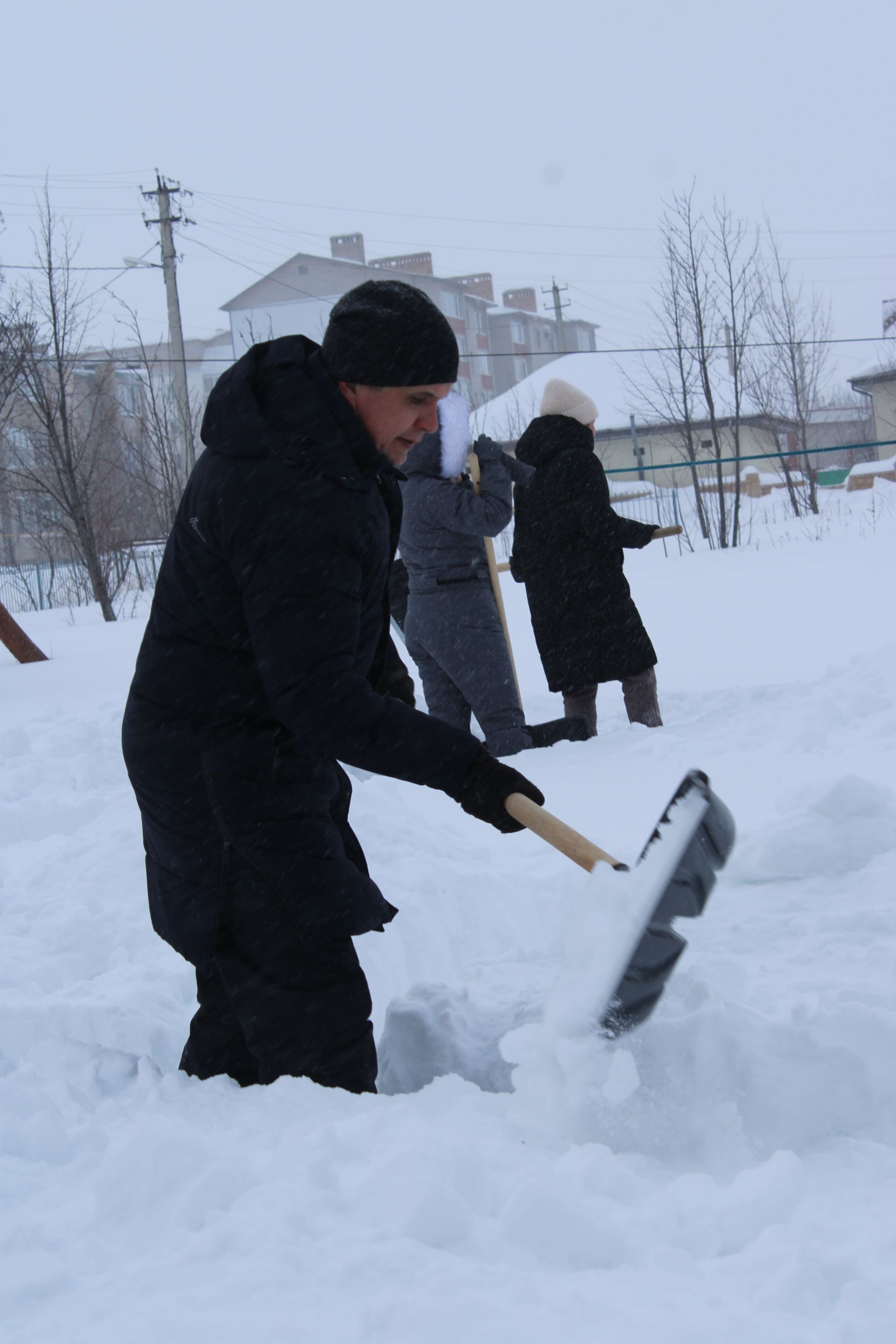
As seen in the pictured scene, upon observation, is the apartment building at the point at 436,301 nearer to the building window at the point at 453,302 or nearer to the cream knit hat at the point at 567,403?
the building window at the point at 453,302

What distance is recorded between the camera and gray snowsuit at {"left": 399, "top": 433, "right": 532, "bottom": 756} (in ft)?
16.0

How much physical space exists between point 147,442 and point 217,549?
43.8ft

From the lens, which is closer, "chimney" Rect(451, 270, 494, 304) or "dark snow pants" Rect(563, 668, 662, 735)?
"dark snow pants" Rect(563, 668, 662, 735)

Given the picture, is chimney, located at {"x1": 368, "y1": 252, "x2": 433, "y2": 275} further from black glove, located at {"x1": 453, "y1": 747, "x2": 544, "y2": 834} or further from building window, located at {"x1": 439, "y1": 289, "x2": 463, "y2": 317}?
black glove, located at {"x1": 453, "y1": 747, "x2": 544, "y2": 834}

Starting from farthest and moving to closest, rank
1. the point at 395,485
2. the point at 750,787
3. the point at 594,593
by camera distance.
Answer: the point at 594,593 < the point at 750,787 < the point at 395,485

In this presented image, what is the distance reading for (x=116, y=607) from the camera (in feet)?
58.6

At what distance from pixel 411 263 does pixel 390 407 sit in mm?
55558

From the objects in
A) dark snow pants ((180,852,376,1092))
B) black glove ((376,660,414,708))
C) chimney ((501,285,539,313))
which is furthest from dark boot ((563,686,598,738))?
chimney ((501,285,539,313))

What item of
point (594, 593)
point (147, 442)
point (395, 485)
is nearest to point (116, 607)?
point (147, 442)

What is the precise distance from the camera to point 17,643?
30.5 ft

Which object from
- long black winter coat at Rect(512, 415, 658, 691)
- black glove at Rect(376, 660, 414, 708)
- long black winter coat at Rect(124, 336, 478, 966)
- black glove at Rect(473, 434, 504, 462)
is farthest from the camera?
long black winter coat at Rect(512, 415, 658, 691)

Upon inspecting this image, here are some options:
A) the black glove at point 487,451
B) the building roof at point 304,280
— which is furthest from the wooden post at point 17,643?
the building roof at point 304,280

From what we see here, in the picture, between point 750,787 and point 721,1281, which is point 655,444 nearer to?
point 750,787

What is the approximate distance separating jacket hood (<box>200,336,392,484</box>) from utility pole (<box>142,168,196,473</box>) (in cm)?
1500
